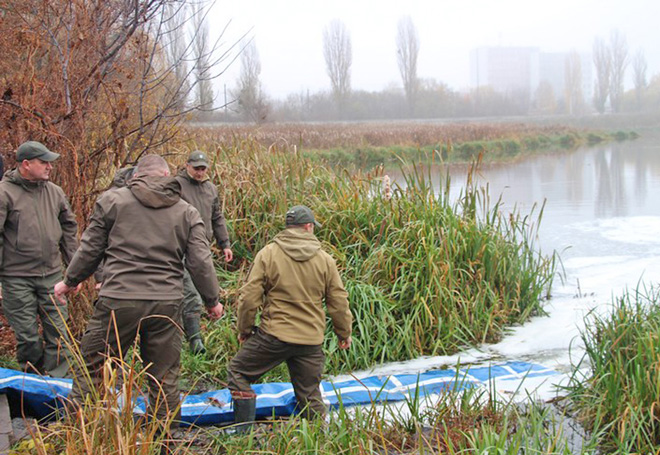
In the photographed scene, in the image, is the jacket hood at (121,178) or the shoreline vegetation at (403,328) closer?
the shoreline vegetation at (403,328)

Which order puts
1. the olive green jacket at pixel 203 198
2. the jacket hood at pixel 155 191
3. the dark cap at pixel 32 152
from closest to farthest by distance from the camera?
1. the jacket hood at pixel 155 191
2. the dark cap at pixel 32 152
3. the olive green jacket at pixel 203 198

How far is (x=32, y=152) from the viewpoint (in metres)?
5.04

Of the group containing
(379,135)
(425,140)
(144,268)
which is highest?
(379,135)

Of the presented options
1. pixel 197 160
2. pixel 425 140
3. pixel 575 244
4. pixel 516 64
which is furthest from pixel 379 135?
pixel 516 64

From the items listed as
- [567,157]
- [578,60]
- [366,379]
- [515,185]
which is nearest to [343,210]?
[366,379]

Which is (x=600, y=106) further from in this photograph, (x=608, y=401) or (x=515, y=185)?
(x=608, y=401)

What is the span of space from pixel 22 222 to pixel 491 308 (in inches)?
169

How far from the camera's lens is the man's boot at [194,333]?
20.0ft

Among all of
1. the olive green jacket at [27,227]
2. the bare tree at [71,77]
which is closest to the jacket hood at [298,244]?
the olive green jacket at [27,227]

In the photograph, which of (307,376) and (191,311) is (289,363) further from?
(191,311)

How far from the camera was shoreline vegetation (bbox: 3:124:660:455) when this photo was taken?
3.86 metres

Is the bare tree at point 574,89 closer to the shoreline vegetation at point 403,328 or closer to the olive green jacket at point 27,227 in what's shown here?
the shoreline vegetation at point 403,328

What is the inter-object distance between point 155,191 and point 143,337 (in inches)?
34.5

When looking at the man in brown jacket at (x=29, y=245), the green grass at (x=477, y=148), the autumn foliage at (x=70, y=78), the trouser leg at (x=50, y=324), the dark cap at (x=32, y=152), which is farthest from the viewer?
the green grass at (x=477, y=148)
